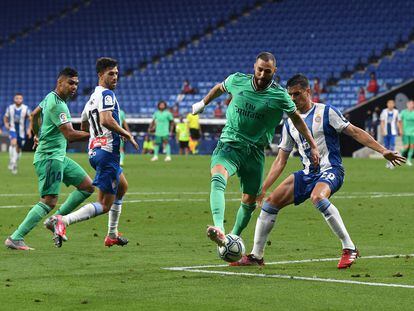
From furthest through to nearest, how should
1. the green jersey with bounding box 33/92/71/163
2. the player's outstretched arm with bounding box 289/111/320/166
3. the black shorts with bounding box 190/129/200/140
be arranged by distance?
the black shorts with bounding box 190/129/200/140, the green jersey with bounding box 33/92/71/163, the player's outstretched arm with bounding box 289/111/320/166

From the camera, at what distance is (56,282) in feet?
31.1

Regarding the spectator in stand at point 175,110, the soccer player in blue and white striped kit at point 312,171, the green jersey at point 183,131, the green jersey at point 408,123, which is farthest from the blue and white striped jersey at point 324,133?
the spectator in stand at point 175,110

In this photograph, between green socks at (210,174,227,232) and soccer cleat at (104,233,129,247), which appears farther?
soccer cleat at (104,233,129,247)

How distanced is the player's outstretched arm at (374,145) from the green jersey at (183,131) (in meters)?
34.5

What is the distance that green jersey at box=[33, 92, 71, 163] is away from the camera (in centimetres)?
1232

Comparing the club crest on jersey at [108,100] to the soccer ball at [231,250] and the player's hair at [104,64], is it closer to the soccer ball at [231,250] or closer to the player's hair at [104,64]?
the player's hair at [104,64]

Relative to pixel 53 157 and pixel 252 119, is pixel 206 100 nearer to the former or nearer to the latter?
pixel 252 119

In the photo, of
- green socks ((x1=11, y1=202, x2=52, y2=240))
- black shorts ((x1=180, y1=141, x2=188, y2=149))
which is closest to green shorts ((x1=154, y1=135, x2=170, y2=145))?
black shorts ((x1=180, y1=141, x2=188, y2=149))

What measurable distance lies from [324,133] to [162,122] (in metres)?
30.8

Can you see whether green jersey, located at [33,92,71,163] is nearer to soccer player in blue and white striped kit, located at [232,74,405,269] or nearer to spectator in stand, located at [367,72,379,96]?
soccer player in blue and white striped kit, located at [232,74,405,269]

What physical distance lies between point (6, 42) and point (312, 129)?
49887 millimetres

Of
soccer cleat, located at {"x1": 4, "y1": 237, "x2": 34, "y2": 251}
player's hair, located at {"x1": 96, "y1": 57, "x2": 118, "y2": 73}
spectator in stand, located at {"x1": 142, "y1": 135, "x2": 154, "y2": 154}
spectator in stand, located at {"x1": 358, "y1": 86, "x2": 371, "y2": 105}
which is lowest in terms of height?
spectator in stand, located at {"x1": 142, "y1": 135, "x2": 154, "y2": 154}

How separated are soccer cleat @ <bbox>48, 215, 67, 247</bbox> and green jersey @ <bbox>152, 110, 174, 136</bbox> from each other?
98.5ft

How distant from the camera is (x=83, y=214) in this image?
38.8ft
